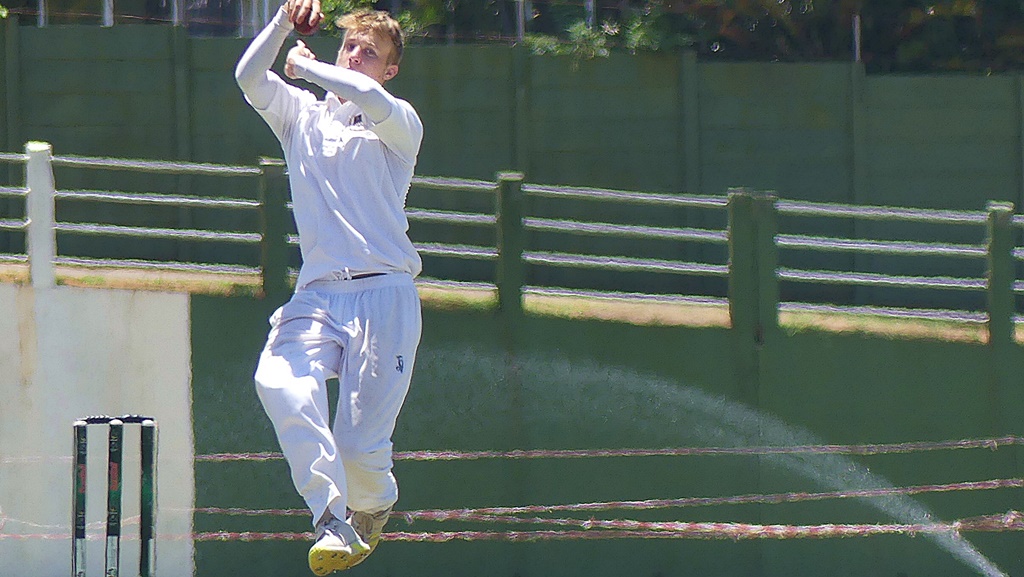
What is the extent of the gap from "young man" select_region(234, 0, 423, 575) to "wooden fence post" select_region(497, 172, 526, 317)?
354cm

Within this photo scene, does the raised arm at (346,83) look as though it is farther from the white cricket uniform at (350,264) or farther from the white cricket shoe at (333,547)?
the white cricket shoe at (333,547)

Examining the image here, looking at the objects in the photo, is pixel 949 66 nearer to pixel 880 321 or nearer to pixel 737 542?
pixel 880 321

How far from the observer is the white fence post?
8.98 m

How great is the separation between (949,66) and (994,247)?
11.0ft

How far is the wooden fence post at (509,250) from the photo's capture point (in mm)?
9031

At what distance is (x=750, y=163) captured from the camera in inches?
461

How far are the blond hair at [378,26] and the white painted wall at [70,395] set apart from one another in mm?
3808

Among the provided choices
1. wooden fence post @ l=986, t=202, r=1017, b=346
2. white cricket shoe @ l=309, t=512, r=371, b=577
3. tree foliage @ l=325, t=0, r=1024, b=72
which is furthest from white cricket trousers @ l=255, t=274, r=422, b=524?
tree foliage @ l=325, t=0, r=1024, b=72

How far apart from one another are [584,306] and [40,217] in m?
2.95

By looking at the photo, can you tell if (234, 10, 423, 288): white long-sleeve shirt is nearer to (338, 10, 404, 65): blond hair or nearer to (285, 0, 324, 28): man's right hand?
(285, 0, 324, 28): man's right hand

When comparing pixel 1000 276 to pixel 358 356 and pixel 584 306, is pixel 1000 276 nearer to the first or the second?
pixel 584 306

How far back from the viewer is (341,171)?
534cm

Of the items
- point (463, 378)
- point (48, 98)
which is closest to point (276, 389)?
point (463, 378)

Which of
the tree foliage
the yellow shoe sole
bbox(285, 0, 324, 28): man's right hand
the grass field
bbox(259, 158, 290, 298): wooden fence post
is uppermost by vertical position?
the tree foliage
